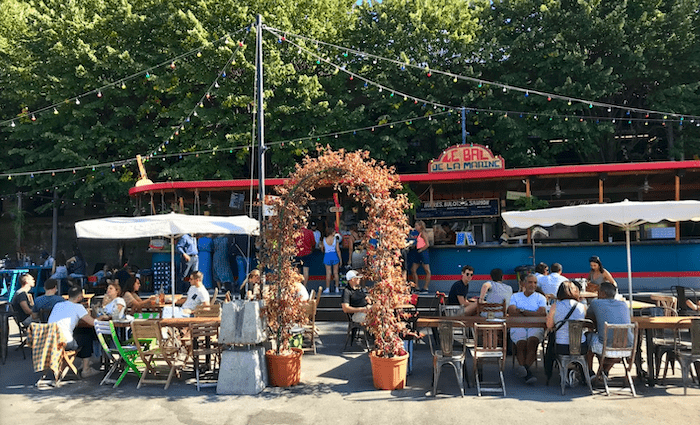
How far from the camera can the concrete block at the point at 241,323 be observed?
690 centimetres

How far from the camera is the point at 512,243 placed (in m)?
12.5

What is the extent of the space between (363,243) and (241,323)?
1.85 m

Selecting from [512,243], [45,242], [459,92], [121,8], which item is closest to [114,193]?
[121,8]

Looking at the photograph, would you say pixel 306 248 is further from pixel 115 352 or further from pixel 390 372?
pixel 390 372

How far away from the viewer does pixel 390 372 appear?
674 centimetres

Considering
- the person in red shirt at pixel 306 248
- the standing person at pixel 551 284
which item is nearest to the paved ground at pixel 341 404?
the standing person at pixel 551 284

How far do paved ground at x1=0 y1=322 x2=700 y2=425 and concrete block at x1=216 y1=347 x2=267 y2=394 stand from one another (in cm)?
12

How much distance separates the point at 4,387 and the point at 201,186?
264 inches

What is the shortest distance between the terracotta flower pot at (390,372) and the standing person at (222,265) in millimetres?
7148

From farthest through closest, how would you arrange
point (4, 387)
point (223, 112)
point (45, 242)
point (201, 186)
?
point (45, 242) < point (223, 112) < point (201, 186) < point (4, 387)

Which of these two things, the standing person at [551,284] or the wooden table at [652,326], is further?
the standing person at [551,284]

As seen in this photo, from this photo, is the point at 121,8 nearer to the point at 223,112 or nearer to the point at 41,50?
the point at 41,50

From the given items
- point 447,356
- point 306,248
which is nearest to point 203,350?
A: point 447,356

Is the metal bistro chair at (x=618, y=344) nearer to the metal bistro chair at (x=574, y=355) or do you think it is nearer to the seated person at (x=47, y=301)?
the metal bistro chair at (x=574, y=355)
